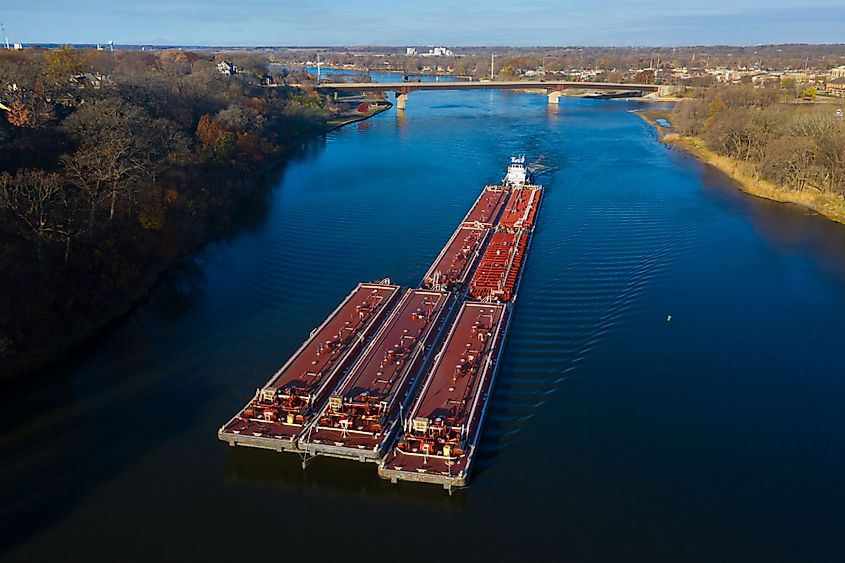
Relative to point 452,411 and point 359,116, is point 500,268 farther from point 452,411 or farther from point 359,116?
point 359,116

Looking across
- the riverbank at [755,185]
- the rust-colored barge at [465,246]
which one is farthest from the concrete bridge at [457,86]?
the rust-colored barge at [465,246]

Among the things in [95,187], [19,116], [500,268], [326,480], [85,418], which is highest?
[19,116]

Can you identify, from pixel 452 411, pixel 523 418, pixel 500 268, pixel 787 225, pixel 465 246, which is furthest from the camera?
pixel 787 225

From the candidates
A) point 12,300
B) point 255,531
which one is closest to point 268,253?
point 12,300

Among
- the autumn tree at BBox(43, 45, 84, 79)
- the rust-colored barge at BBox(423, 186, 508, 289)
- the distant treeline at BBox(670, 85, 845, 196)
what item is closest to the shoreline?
the rust-colored barge at BBox(423, 186, 508, 289)

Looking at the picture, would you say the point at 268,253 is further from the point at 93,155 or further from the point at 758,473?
the point at 758,473

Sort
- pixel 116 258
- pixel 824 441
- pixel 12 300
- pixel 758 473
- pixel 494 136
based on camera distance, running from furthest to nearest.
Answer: pixel 494 136 < pixel 116 258 < pixel 12 300 < pixel 824 441 < pixel 758 473

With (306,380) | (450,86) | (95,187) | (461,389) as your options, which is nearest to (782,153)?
(461,389)
